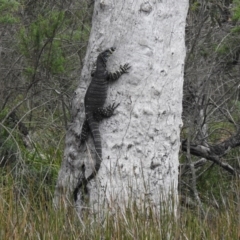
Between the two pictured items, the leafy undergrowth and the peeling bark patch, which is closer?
the leafy undergrowth

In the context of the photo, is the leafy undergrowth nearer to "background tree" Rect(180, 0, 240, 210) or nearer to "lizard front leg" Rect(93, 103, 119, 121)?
"lizard front leg" Rect(93, 103, 119, 121)

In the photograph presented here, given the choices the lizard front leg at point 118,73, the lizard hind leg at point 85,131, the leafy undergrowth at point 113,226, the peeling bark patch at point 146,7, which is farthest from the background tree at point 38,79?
the leafy undergrowth at point 113,226

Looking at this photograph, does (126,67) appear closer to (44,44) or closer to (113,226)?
(113,226)

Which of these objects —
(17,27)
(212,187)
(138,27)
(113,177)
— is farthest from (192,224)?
(17,27)

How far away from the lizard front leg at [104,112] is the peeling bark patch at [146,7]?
28.2 inches

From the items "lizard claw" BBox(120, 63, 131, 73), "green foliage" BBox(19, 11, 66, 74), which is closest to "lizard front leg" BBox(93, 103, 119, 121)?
"lizard claw" BBox(120, 63, 131, 73)

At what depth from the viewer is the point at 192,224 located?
4906 mm

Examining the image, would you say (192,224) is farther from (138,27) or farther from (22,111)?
(22,111)

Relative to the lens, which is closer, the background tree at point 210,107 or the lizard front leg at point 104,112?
the lizard front leg at point 104,112

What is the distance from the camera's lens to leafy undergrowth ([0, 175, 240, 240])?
4496 millimetres

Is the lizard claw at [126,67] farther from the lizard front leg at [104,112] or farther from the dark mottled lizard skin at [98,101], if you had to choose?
the lizard front leg at [104,112]

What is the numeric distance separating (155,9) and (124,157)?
3.62 ft

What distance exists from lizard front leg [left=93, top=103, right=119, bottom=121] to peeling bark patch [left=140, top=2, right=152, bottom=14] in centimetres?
72

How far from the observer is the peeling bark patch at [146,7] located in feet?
18.7
